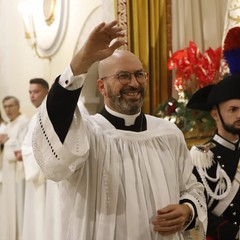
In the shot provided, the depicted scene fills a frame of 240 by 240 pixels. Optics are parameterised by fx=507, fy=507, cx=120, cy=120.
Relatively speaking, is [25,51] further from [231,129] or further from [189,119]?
[231,129]

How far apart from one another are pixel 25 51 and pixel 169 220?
16.4 ft

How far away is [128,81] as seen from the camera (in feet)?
6.62

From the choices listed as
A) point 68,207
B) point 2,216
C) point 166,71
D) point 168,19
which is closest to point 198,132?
point 166,71

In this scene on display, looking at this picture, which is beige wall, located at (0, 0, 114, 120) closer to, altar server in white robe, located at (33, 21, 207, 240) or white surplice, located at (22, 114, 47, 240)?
white surplice, located at (22, 114, 47, 240)

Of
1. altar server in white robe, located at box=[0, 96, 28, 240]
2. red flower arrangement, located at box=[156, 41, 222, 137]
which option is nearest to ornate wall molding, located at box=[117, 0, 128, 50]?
red flower arrangement, located at box=[156, 41, 222, 137]

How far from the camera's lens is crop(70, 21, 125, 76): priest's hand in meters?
1.66

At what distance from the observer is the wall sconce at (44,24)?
536 centimetres

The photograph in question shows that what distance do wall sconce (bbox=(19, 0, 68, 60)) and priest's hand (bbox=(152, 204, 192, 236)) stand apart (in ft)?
12.1

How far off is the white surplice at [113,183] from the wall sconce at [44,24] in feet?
11.4

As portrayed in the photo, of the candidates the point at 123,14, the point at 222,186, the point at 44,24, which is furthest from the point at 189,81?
the point at 44,24

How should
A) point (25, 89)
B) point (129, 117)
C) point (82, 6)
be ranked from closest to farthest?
point (129, 117), point (82, 6), point (25, 89)

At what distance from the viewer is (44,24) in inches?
228

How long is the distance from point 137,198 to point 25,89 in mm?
4919

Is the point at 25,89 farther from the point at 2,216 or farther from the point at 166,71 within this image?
the point at 166,71
